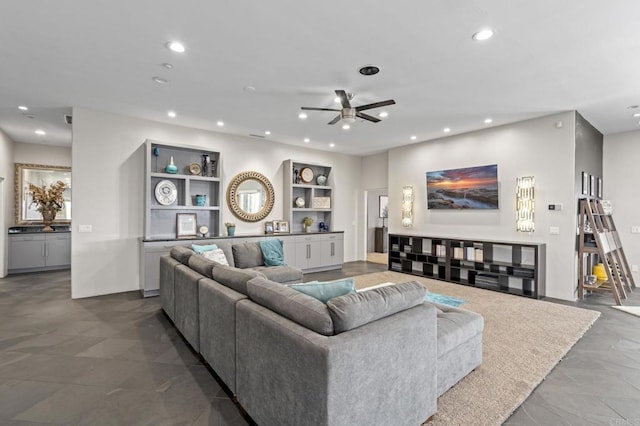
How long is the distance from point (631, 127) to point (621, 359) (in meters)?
4.97

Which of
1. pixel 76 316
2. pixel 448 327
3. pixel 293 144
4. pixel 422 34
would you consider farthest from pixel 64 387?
pixel 293 144

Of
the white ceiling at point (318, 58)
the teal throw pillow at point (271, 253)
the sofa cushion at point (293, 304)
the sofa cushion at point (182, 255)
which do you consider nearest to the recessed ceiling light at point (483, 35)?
the white ceiling at point (318, 58)

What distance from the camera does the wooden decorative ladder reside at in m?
4.90

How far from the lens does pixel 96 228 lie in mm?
5152

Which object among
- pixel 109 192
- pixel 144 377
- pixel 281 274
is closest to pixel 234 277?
pixel 144 377

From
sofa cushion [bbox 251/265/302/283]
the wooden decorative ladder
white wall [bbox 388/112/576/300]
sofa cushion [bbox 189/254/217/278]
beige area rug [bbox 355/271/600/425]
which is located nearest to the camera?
beige area rug [bbox 355/271/600/425]

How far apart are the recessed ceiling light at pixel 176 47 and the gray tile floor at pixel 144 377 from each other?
3028mm

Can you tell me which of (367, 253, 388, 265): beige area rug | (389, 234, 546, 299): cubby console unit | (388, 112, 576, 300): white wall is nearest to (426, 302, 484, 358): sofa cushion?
(389, 234, 546, 299): cubby console unit

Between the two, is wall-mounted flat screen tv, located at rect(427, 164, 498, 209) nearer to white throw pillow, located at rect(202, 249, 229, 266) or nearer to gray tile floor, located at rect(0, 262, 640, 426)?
gray tile floor, located at rect(0, 262, 640, 426)

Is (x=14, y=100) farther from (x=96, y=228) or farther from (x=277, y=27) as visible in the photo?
(x=277, y=27)

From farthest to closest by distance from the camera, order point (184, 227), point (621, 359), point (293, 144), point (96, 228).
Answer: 1. point (293, 144)
2. point (184, 227)
3. point (96, 228)
4. point (621, 359)

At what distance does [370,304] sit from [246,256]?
3.67 metres

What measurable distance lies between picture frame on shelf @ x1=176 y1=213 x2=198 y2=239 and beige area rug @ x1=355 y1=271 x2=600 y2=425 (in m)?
4.64

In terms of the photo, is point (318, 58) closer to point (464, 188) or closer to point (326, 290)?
point (326, 290)
